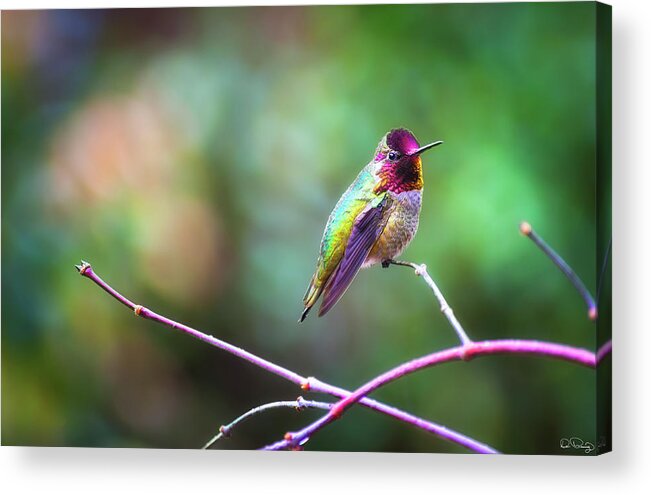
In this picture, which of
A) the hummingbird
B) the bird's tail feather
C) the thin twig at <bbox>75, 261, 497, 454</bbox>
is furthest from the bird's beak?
the thin twig at <bbox>75, 261, 497, 454</bbox>

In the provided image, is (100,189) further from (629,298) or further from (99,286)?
(629,298)

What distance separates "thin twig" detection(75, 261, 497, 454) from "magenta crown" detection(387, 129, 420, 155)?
0.95 metres

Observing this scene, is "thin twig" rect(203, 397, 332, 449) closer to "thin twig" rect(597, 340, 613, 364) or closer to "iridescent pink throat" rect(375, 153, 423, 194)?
"iridescent pink throat" rect(375, 153, 423, 194)

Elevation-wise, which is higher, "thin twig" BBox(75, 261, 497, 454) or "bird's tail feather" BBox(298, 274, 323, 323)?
"bird's tail feather" BBox(298, 274, 323, 323)

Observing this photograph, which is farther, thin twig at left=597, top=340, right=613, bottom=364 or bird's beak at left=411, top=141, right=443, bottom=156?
bird's beak at left=411, top=141, right=443, bottom=156

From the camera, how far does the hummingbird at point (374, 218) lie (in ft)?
12.2

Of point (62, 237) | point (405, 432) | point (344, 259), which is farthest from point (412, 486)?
point (62, 237)

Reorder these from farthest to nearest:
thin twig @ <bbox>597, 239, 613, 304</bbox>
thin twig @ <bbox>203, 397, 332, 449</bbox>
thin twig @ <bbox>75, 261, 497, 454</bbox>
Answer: thin twig @ <bbox>203, 397, 332, 449</bbox> → thin twig @ <bbox>75, 261, 497, 454</bbox> → thin twig @ <bbox>597, 239, 613, 304</bbox>

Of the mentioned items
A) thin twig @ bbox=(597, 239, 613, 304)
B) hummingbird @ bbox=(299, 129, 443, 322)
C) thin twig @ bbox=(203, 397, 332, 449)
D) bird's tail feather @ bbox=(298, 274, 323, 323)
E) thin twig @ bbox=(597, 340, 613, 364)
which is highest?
hummingbird @ bbox=(299, 129, 443, 322)

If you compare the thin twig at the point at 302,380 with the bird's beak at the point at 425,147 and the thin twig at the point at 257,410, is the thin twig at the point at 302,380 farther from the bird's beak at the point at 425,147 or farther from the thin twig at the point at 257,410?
the bird's beak at the point at 425,147

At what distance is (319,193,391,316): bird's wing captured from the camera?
147 inches

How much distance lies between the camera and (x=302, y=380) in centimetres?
375

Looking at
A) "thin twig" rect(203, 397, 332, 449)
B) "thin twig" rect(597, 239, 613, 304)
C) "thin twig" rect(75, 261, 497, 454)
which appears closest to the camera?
"thin twig" rect(597, 239, 613, 304)

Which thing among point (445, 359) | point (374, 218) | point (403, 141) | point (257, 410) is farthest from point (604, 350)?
point (257, 410)
